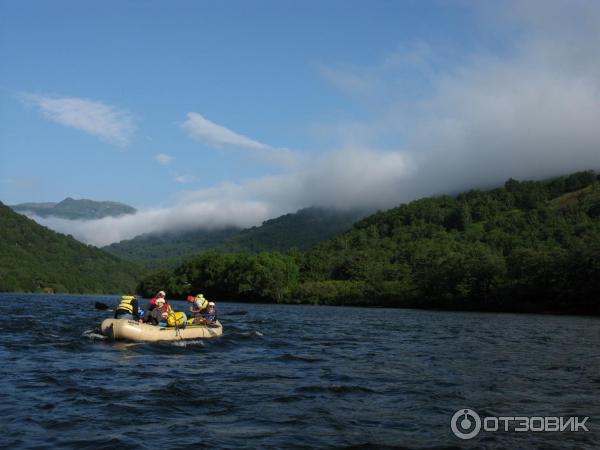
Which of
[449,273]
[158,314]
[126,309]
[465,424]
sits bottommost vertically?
[465,424]

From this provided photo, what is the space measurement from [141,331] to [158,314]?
95.0 inches

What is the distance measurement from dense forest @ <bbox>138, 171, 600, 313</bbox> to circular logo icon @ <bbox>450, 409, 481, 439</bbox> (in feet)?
262

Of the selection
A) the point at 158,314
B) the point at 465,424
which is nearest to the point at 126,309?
the point at 158,314

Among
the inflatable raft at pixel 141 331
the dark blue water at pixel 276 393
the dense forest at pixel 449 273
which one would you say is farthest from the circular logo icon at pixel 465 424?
the dense forest at pixel 449 273

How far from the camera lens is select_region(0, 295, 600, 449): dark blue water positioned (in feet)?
44.2

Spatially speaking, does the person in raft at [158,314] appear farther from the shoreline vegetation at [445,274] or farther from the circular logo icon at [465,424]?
the shoreline vegetation at [445,274]

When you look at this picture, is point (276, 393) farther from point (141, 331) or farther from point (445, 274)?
point (445, 274)

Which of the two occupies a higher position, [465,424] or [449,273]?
[449,273]

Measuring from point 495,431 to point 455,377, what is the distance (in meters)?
8.01

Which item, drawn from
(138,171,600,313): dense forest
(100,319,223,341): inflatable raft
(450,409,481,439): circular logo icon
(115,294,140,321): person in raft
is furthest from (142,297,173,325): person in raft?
(138,171,600,313): dense forest

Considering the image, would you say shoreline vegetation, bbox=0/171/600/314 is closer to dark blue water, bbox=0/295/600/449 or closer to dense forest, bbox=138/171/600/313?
dense forest, bbox=138/171/600/313

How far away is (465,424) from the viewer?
15.2 m

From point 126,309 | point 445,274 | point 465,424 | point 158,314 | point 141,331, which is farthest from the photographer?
point 445,274

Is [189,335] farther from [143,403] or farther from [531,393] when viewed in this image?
[531,393]
